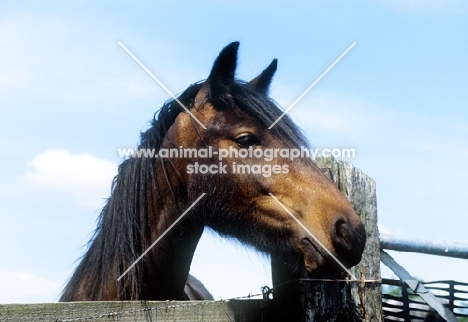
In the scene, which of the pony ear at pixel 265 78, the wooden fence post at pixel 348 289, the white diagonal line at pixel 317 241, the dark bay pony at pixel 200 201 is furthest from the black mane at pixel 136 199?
the wooden fence post at pixel 348 289

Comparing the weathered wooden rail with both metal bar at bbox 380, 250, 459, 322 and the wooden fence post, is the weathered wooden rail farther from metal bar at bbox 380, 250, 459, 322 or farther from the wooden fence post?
metal bar at bbox 380, 250, 459, 322

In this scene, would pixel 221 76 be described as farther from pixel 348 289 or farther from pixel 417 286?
pixel 417 286

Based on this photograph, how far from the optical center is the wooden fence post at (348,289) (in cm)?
313

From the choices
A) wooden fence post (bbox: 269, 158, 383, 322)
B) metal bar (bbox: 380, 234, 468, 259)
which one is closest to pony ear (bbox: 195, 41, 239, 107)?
wooden fence post (bbox: 269, 158, 383, 322)

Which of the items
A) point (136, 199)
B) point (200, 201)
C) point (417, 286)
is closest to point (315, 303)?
point (417, 286)

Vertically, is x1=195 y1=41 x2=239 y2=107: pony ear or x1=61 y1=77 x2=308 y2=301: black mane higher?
x1=195 y1=41 x2=239 y2=107: pony ear

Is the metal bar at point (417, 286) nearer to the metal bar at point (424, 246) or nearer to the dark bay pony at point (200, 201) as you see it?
the metal bar at point (424, 246)

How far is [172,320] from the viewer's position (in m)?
2.76

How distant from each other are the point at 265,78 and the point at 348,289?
2.35m

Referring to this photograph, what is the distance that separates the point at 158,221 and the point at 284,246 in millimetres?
952

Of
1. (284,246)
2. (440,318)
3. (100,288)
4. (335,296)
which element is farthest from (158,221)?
(440,318)

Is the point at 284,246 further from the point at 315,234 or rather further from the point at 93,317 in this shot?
the point at 93,317

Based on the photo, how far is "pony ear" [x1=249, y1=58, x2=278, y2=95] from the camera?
4.93 m

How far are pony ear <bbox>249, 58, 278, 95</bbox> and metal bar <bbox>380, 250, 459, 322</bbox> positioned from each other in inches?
77.9
